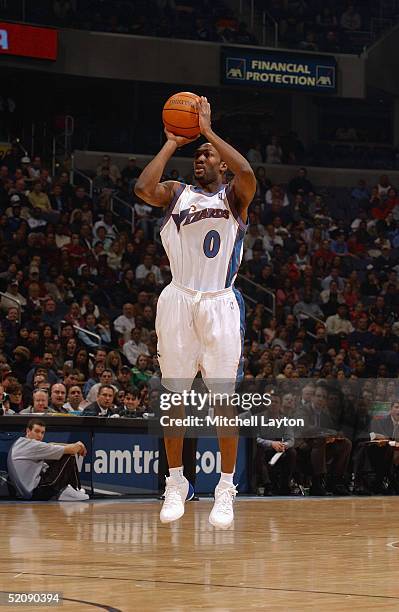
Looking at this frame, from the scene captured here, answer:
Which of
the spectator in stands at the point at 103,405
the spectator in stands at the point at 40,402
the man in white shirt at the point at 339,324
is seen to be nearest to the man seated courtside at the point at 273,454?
the spectator in stands at the point at 103,405

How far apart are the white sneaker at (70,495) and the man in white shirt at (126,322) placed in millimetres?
6148

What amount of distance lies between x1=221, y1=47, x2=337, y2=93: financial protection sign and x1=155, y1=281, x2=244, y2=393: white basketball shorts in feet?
68.1

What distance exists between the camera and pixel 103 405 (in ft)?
49.9

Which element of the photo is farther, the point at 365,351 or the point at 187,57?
the point at 187,57

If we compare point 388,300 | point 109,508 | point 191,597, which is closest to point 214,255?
point 191,597

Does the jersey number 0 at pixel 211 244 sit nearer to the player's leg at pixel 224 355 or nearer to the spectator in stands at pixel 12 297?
the player's leg at pixel 224 355

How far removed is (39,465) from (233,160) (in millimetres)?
6488

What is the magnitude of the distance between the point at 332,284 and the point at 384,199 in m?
5.11

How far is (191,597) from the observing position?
19.1 feet

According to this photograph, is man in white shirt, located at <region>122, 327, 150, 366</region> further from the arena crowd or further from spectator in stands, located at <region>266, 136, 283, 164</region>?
spectator in stands, located at <region>266, 136, 283, 164</region>

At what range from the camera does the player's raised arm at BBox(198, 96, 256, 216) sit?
8.20 meters

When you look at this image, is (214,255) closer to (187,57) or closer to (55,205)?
(55,205)

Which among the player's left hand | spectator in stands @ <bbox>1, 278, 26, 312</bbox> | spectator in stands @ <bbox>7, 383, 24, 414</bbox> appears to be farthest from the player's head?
spectator in stands @ <bbox>1, 278, 26, 312</bbox>

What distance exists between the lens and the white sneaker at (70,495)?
13.9 metres
